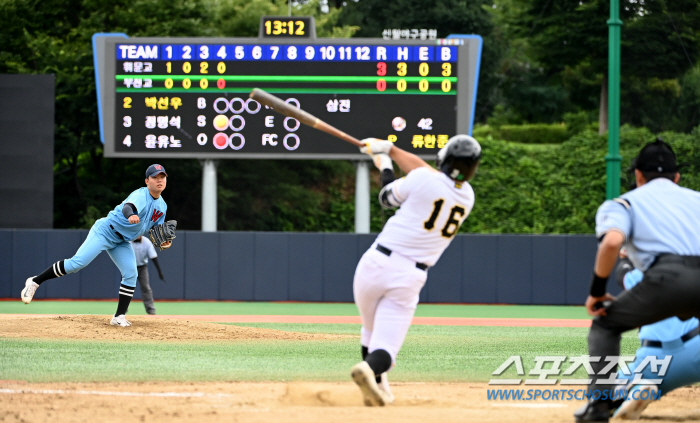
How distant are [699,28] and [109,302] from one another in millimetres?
22235

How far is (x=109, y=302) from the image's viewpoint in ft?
51.6

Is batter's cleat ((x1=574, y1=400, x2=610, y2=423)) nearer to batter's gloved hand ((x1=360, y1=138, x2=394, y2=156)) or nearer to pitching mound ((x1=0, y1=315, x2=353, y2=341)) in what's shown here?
batter's gloved hand ((x1=360, y1=138, x2=394, y2=156))

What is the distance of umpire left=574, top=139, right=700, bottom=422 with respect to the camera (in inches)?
173

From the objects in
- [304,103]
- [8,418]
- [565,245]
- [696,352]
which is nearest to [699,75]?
[565,245]

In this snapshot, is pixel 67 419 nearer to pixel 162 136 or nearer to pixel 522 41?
pixel 162 136

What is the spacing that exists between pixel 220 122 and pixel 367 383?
1130cm

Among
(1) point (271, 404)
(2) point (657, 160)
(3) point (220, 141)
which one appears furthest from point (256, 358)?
(3) point (220, 141)

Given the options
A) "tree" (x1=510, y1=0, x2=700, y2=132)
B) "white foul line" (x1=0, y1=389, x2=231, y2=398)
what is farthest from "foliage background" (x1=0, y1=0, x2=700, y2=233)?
"white foul line" (x1=0, y1=389, x2=231, y2=398)

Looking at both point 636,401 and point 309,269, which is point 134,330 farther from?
point 309,269

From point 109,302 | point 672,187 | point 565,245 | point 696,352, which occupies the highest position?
point 672,187

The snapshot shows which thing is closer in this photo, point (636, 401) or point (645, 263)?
point (645, 263)

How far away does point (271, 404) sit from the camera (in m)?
5.29

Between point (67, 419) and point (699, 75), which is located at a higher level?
point (699, 75)

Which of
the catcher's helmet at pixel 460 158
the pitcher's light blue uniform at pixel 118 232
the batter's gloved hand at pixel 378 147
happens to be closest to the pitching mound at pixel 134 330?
the pitcher's light blue uniform at pixel 118 232
